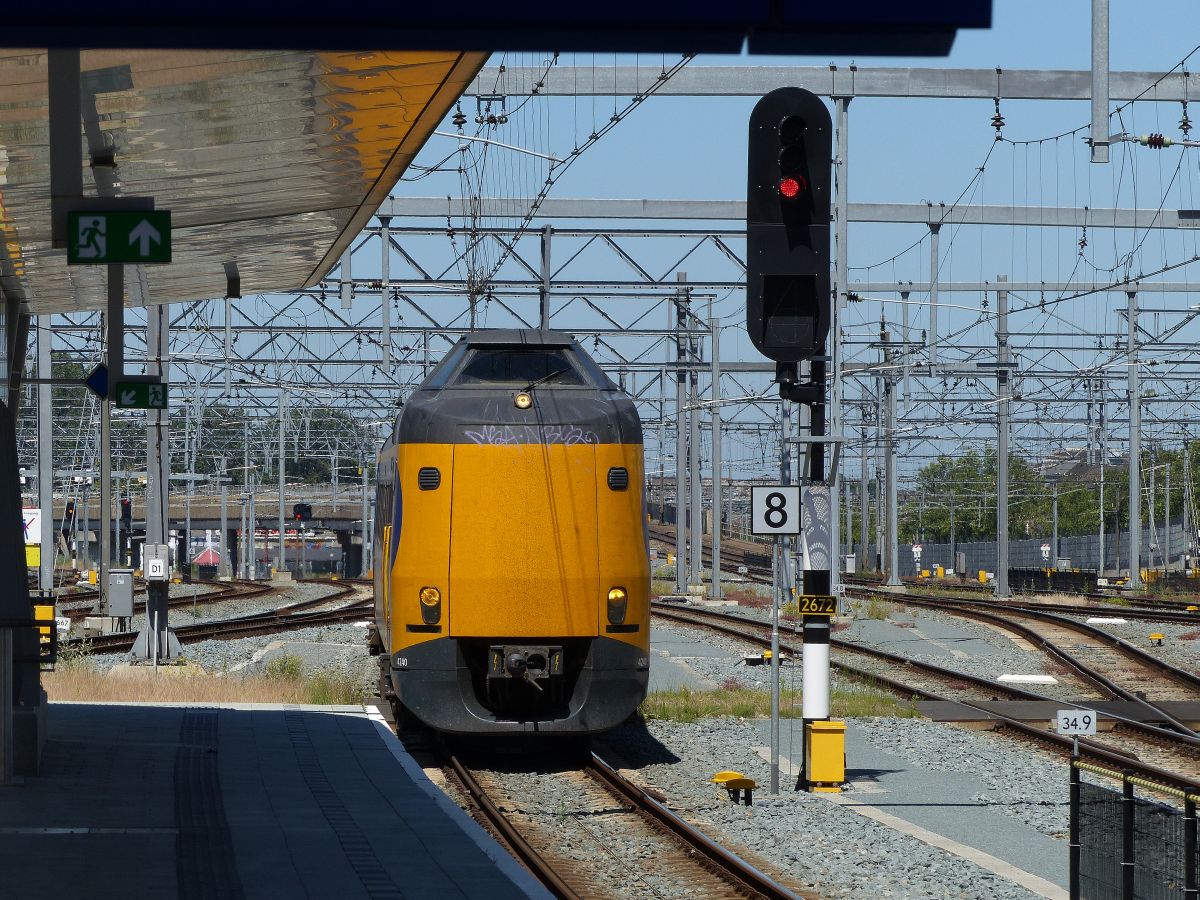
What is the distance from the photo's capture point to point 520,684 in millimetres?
14320

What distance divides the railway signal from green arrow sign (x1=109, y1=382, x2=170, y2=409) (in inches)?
199

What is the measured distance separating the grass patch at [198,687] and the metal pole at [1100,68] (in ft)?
36.5

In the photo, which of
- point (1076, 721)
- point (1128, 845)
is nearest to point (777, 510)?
point (1076, 721)

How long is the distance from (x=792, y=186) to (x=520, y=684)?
485cm

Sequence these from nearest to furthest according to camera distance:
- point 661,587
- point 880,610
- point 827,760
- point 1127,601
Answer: point 827,760
point 880,610
point 1127,601
point 661,587

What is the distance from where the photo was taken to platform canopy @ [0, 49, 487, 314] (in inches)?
357

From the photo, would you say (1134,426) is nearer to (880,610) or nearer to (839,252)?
(880,610)

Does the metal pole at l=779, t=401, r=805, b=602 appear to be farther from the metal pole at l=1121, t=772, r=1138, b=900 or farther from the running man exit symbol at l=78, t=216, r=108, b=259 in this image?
the metal pole at l=1121, t=772, r=1138, b=900

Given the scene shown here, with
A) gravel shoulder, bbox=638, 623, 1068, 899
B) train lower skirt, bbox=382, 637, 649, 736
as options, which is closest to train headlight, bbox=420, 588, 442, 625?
train lower skirt, bbox=382, 637, 649, 736

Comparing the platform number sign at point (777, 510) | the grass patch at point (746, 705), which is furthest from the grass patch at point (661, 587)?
the platform number sign at point (777, 510)

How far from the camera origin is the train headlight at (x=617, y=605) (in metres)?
14.4

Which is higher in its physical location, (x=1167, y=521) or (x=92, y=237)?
(x=92, y=237)

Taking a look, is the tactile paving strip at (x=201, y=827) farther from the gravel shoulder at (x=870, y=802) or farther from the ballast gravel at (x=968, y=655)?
the ballast gravel at (x=968, y=655)

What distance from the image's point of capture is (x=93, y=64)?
29.0 ft
